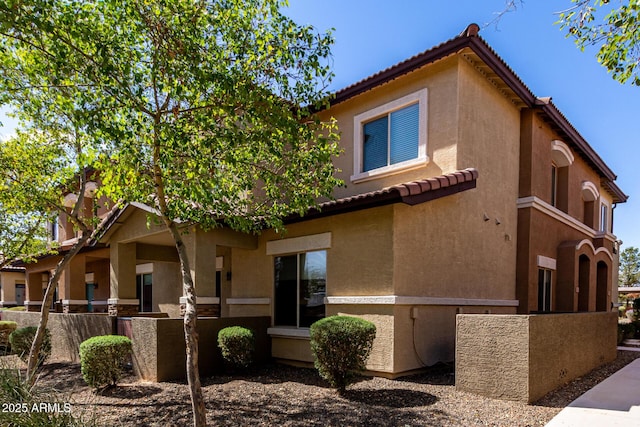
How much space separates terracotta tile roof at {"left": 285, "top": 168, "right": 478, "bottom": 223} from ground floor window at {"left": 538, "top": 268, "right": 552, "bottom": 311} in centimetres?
573

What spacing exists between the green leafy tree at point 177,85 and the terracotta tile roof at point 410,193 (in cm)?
201

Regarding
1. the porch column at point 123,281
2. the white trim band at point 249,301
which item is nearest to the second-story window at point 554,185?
the white trim band at point 249,301

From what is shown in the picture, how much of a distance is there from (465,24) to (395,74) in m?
1.97

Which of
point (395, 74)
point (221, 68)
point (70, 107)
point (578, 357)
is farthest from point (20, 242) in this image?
point (578, 357)

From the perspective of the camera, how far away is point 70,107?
17.9ft

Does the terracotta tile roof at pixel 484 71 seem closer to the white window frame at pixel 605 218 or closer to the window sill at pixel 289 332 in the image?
the window sill at pixel 289 332

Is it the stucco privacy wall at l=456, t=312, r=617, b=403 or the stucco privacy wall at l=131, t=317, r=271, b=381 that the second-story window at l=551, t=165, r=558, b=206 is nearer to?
the stucco privacy wall at l=456, t=312, r=617, b=403

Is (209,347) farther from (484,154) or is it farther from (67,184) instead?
(484,154)

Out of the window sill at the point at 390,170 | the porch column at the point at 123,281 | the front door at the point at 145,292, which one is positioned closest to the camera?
the window sill at the point at 390,170

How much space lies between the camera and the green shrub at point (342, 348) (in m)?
7.50

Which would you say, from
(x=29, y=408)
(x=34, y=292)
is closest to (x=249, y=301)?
(x=29, y=408)

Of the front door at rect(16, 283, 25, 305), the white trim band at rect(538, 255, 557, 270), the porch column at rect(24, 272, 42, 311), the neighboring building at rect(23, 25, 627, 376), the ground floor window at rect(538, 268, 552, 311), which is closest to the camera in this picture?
the neighboring building at rect(23, 25, 627, 376)

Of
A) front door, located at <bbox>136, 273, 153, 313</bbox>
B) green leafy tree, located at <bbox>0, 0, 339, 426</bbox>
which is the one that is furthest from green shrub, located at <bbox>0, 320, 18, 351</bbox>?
green leafy tree, located at <bbox>0, 0, 339, 426</bbox>

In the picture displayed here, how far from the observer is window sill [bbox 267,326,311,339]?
1034 centimetres
